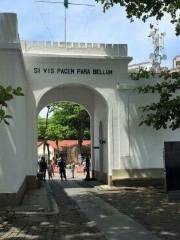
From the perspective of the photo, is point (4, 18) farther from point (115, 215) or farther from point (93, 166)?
point (93, 166)

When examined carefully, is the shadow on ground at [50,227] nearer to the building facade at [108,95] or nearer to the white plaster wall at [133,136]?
the building facade at [108,95]

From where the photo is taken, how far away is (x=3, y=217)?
1488 centimetres

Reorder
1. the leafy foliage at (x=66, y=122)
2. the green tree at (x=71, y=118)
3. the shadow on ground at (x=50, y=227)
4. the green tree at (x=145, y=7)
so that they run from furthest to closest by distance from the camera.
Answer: the leafy foliage at (x=66, y=122) → the green tree at (x=71, y=118) → the green tree at (x=145, y=7) → the shadow on ground at (x=50, y=227)

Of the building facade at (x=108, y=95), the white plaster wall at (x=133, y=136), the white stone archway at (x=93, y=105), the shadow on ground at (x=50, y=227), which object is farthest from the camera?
the white stone archway at (x=93, y=105)

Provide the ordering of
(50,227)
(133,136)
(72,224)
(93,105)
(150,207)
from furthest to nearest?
(93,105) → (133,136) → (150,207) → (72,224) → (50,227)

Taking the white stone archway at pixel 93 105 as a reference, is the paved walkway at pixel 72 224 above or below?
below

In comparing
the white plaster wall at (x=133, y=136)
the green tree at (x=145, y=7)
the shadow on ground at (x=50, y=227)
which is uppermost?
the green tree at (x=145, y=7)

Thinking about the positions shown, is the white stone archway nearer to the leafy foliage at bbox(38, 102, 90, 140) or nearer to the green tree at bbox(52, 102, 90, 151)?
the leafy foliage at bbox(38, 102, 90, 140)

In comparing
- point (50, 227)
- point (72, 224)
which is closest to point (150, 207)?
point (72, 224)

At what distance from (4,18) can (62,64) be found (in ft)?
27.0

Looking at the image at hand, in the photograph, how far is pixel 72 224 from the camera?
46.0 feet

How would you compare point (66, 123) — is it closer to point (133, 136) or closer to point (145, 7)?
point (133, 136)

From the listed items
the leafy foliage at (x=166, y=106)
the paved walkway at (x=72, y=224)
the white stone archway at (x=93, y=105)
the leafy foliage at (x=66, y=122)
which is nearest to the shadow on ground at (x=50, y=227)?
the paved walkway at (x=72, y=224)

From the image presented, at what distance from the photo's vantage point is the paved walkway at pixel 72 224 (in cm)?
1211
